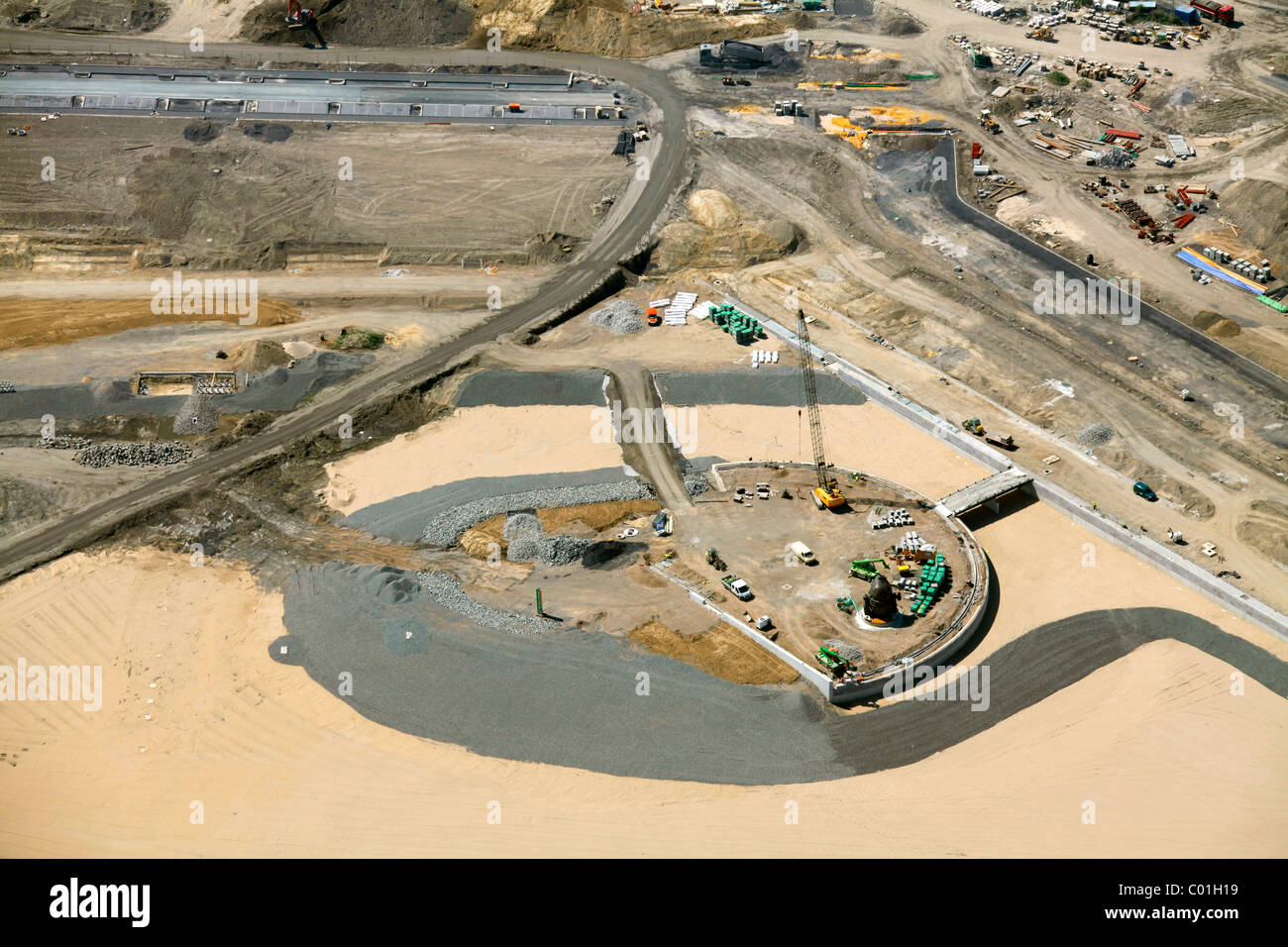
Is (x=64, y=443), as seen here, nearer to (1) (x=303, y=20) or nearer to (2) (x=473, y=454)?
(2) (x=473, y=454)

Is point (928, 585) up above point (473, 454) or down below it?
below

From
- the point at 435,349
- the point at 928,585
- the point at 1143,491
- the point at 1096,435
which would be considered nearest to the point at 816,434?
the point at 928,585

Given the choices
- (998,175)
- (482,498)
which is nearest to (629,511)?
(482,498)

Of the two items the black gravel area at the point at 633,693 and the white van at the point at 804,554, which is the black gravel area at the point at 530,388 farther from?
the black gravel area at the point at 633,693

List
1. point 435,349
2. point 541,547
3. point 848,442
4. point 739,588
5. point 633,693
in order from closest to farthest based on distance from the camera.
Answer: point 633,693 → point 739,588 → point 541,547 → point 848,442 → point 435,349

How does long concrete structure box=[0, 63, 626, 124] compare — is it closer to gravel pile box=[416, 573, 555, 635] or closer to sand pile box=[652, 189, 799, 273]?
sand pile box=[652, 189, 799, 273]

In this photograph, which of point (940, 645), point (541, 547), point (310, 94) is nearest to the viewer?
point (940, 645)
